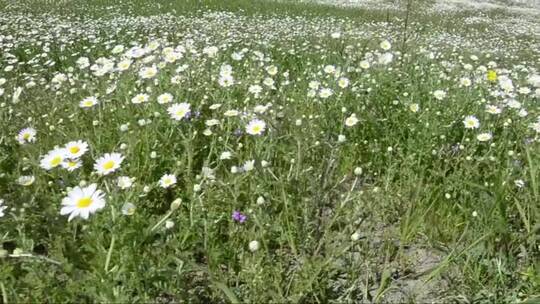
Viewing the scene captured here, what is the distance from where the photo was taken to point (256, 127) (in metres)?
2.62

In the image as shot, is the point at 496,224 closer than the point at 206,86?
Yes

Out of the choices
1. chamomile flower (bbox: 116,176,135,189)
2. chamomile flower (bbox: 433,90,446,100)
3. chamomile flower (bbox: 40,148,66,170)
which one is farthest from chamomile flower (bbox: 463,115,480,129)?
chamomile flower (bbox: 40,148,66,170)

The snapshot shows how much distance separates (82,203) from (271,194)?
1023 mm

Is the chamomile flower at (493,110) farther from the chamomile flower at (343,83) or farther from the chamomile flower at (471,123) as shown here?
the chamomile flower at (343,83)

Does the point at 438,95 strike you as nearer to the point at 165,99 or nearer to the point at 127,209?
the point at 165,99

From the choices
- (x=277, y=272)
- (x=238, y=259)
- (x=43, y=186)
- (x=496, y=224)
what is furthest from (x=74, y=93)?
(x=496, y=224)

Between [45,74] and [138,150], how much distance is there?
351cm

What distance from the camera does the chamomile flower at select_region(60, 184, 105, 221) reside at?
5.24 feet

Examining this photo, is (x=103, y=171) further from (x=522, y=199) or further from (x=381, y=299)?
(x=522, y=199)

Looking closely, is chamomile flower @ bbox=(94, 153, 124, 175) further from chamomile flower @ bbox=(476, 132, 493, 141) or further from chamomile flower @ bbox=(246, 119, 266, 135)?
chamomile flower @ bbox=(476, 132, 493, 141)

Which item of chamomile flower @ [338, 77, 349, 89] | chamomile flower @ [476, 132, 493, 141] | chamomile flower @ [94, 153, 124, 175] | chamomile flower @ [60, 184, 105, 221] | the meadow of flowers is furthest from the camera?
chamomile flower @ [338, 77, 349, 89]

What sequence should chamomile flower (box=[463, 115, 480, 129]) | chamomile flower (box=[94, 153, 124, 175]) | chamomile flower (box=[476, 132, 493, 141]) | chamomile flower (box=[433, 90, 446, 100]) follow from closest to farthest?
chamomile flower (box=[94, 153, 124, 175]), chamomile flower (box=[476, 132, 493, 141]), chamomile flower (box=[463, 115, 480, 129]), chamomile flower (box=[433, 90, 446, 100])

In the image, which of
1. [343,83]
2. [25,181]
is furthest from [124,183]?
[343,83]

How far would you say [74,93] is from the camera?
11.6ft
